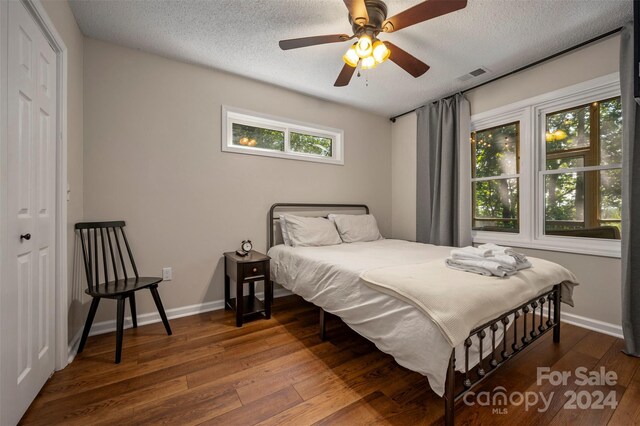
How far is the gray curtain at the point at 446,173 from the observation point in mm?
3172

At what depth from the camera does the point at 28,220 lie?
1.37 metres

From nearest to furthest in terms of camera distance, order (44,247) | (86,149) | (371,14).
Result: (44,247) → (371,14) → (86,149)

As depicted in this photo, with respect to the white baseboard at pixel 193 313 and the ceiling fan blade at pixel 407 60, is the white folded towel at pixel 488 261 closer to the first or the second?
the white baseboard at pixel 193 313

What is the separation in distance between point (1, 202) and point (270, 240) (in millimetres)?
2135

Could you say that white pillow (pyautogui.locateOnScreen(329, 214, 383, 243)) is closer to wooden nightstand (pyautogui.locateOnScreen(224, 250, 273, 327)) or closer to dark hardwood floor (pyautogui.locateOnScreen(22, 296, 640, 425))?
wooden nightstand (pyautogui.locateOnScreen(224, 250, 273, 327))

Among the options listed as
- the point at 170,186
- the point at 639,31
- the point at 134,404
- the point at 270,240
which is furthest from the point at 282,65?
the point at 134,404

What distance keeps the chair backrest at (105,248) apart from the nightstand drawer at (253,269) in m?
0.87

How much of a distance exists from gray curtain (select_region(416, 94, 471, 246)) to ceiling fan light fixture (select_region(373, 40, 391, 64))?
6.03 ft

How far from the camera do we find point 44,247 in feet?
5.08

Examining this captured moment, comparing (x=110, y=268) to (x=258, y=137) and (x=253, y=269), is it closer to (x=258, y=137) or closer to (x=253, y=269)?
(x=253, y=269)

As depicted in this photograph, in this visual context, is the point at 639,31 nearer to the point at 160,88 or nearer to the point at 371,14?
the point at 371,14

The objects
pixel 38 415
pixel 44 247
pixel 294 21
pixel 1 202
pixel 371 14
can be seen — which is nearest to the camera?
pixel 1 202

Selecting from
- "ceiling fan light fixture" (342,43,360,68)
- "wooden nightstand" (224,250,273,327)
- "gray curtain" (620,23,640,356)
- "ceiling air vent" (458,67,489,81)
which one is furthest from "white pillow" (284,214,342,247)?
"gray curtain" (620,23,640,356)

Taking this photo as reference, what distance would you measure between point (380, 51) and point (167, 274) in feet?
8.60
